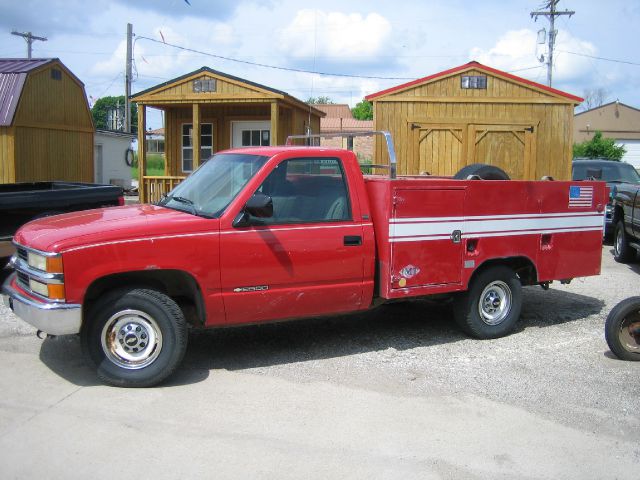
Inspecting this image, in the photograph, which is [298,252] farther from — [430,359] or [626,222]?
[626,222]

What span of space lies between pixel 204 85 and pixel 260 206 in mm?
11036

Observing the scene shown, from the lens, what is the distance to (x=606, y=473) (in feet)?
13.1

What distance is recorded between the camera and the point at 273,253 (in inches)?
217

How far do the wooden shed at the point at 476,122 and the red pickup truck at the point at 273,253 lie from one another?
748cm

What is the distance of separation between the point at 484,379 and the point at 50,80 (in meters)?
17.3

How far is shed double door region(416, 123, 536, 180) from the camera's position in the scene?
14461 millimetres

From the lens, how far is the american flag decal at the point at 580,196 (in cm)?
715

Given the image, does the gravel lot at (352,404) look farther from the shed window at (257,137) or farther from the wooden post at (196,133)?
the shed window at (257,137)

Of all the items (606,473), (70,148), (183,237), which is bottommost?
(606,473)

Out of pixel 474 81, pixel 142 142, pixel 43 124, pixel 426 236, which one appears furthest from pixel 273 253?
pixel 43 124

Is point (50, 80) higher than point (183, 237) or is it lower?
higher

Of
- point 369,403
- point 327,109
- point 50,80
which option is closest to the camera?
point 369,403

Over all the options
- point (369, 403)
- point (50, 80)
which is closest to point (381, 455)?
point (369, 403)

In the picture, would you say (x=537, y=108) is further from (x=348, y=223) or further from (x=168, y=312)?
Answer: (x=168, y=312)
